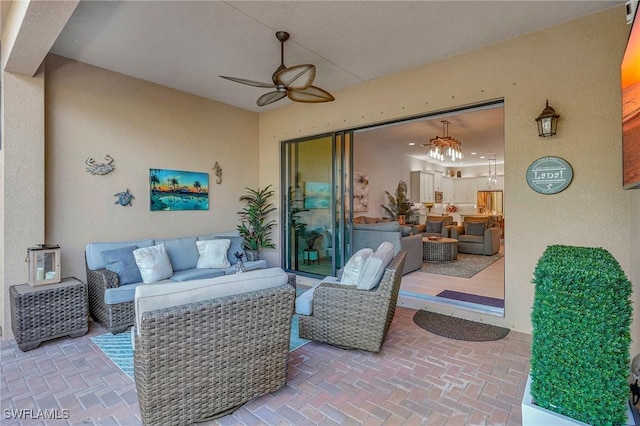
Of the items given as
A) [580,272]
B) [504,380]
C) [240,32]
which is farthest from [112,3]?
[504,380]

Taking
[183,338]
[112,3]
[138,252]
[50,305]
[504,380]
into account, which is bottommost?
[504,380]

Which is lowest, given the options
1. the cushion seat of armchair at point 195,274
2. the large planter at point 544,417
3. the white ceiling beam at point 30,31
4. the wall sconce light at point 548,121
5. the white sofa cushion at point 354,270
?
the large planter at point 544,417

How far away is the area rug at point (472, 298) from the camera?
425 cm

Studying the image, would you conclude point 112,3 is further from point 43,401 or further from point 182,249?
point 43,401

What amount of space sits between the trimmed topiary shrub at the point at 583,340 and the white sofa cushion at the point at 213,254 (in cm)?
378

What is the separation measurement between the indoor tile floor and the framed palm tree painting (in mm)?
2163

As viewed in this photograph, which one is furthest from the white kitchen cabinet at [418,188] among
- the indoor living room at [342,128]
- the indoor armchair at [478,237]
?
the indoor living room at [342,128]

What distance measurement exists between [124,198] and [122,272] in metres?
1.28

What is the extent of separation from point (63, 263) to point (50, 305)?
920mm

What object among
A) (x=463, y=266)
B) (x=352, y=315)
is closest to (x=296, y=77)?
(x=352, y=315)

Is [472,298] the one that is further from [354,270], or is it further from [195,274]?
[195,274]

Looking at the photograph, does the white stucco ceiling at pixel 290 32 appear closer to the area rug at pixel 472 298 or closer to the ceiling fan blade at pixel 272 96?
the ceiling fan blade at pixel 272 96

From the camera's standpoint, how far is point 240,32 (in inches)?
130

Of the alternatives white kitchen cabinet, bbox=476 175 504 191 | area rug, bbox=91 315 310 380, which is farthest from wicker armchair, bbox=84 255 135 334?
white kitchen cabinet, bbox=476 175 504 191
